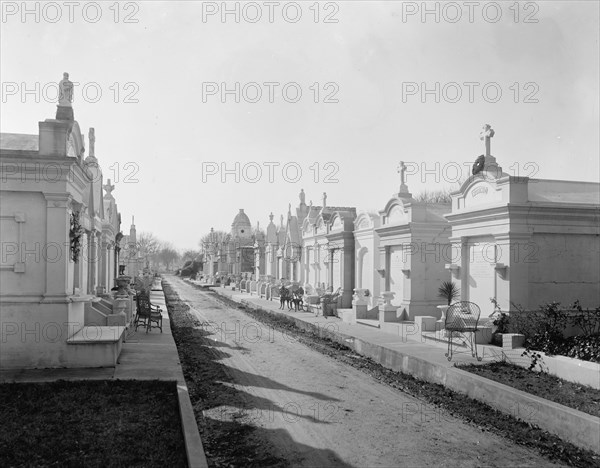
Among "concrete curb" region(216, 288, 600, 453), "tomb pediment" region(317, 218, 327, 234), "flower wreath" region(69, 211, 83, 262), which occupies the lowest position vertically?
"concrete curb" region(216, 288, 600, 453)

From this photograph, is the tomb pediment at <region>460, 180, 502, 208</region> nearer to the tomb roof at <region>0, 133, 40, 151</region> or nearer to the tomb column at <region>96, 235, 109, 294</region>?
the tomb roof at <region>0, 133, 40, 151</region>

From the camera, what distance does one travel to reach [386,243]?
776 inches

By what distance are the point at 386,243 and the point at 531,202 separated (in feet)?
23.5

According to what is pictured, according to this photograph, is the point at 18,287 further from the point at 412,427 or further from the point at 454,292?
the point at 454,292

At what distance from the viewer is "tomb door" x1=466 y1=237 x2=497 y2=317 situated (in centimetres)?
1384

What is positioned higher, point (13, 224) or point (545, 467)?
point (13, 224)

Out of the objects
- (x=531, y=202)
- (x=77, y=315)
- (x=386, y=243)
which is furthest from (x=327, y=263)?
(x=77, y=315)

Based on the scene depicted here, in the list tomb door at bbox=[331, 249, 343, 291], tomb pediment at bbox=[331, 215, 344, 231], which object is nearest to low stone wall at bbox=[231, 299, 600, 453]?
tomb door at bbox=[331, 249, 343, 291]

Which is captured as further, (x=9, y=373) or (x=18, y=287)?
(x=18, y=287)

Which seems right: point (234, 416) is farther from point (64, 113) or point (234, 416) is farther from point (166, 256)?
point (166, 256)

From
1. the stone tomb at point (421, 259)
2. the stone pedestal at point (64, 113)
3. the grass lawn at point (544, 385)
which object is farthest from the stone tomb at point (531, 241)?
the stone pedestal at point (64, 113)

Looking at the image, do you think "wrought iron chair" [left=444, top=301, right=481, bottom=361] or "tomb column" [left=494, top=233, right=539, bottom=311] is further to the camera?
"tomb column" [left=494, top=233, right=539, bottom=311]

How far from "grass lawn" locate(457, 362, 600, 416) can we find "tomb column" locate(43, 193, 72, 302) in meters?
7.83

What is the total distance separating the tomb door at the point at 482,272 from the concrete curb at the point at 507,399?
132 inches
